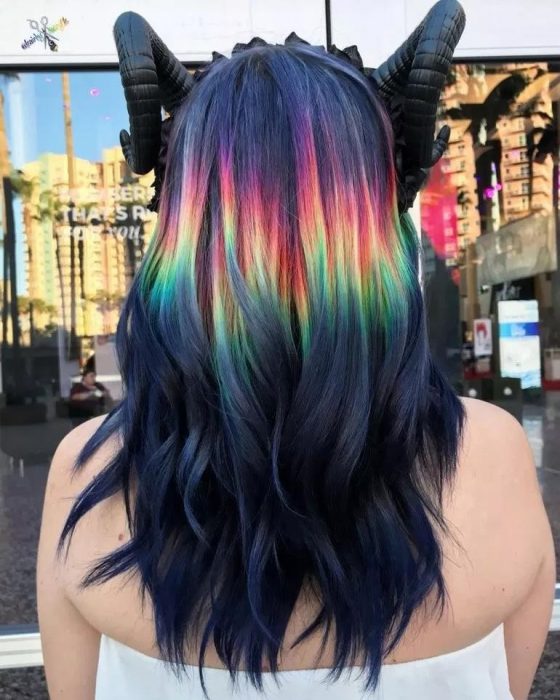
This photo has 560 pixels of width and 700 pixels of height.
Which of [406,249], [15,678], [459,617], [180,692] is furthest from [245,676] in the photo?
[15,678]

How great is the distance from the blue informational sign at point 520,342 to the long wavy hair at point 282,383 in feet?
23.1

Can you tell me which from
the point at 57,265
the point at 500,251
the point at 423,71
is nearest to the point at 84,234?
the point at 57,265

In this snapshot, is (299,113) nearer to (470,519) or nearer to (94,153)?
(470,519)

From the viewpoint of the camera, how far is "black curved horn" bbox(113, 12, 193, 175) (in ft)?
2.79

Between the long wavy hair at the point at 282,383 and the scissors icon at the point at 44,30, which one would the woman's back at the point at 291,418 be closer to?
the long wavy hair at the point at 282,383

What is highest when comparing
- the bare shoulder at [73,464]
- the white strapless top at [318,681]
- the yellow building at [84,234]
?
the yellow building at [84,234]

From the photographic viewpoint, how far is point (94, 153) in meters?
7.15

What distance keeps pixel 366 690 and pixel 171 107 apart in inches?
30.9

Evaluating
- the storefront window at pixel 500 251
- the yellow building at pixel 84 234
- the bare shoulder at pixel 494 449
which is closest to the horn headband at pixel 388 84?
the bare shoulder at pixel 494 449

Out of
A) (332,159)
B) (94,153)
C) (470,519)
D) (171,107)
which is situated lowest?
(470,519)

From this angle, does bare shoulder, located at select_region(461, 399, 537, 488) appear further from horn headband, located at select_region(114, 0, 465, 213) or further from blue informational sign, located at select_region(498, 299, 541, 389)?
blue informational sign, located at select_region(498, 299, 541, 389)

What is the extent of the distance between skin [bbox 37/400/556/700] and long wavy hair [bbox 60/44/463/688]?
27mm

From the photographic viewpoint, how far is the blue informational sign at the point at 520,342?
7598 millimetres

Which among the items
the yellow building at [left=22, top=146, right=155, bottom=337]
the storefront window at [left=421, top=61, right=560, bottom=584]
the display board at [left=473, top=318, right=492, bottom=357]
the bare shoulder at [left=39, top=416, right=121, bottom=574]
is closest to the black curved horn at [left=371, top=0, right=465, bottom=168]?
the bare shoulder at [left=39, top=416, right=121, bottom=574]
